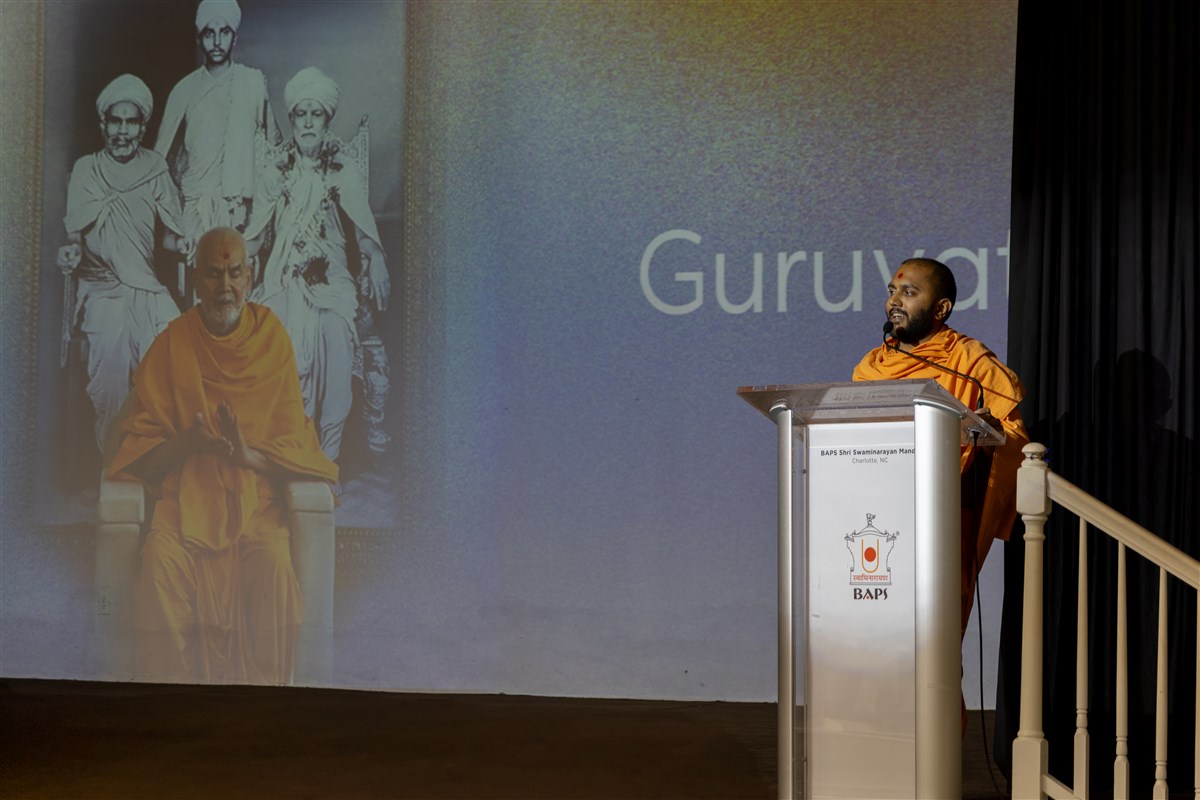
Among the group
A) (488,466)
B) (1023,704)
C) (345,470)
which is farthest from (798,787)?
(345,470)

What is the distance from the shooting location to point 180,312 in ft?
→ 15.8

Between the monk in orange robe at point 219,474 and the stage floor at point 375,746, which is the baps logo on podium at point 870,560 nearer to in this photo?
the stage floor at point 375,746

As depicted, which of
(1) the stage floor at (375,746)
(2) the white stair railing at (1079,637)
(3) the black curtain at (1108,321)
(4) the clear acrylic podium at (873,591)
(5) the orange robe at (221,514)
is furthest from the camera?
(5) the orange robe at (221,514)

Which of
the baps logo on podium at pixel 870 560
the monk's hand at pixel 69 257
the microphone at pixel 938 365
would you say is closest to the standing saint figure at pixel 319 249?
the monk's hand at pixel 69 257

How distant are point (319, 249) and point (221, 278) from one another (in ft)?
1.34

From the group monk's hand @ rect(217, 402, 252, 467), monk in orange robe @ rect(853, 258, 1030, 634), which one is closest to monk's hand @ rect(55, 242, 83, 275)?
monk's hand @ rect(217, 402, 252, 467)

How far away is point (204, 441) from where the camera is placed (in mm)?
4754

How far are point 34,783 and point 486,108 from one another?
2.71m

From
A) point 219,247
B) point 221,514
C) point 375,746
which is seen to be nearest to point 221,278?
point 219,247

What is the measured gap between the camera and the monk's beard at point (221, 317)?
479 centimetres

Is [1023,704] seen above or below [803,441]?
Answer: below

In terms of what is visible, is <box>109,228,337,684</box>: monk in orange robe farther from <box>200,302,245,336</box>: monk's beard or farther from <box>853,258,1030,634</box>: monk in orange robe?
<box>853,258,1030,634</box>: monk in orange robe

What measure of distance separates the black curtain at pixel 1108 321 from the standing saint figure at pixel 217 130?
2780 millimetres

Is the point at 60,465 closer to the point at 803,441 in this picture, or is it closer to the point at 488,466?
the point at 488,466
